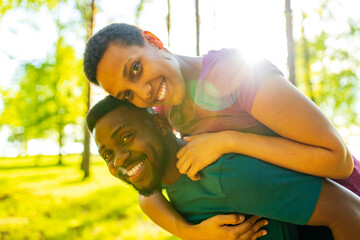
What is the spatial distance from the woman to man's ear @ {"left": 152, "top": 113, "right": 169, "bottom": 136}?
78mm

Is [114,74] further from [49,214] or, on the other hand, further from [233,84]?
[49,214]

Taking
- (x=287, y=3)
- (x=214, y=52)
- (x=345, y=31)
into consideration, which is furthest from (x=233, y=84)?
(x=345, y=31)

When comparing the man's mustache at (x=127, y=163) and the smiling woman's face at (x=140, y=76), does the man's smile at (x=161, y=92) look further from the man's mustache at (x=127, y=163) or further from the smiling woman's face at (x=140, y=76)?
the man's mustache at (x=127, y=163)

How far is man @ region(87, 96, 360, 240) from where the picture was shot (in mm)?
1466

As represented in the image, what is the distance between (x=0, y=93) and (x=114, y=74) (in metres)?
17.0

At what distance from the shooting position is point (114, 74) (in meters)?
1.85

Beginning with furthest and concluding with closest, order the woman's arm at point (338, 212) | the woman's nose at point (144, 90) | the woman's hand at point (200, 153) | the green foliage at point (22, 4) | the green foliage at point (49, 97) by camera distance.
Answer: the green foliage at point (49, 97)
the green foliage at point (22, 4)
the woman's nose at point (144, 90)
the woman's hand at point (200, 153)
the woman's arm at point (338, 212)

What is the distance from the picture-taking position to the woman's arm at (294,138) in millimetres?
1438

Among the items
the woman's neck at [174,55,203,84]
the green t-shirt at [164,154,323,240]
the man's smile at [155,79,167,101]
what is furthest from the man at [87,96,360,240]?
the woman's neck at [174,55,203,84]

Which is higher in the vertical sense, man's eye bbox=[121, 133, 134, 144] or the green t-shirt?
man's eye bbox=[121, 133, 134, 144]

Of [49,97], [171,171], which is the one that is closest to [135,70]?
→ [171,171]

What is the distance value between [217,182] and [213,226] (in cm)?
31

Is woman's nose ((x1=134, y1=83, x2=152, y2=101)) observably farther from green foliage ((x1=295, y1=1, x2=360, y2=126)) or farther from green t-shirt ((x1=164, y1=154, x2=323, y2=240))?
green foliage ((x1=295, y1=1, x2=360, y2=126))

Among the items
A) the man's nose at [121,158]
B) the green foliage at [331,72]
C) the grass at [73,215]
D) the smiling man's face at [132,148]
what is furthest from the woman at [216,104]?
the green foliage at [331,72]
